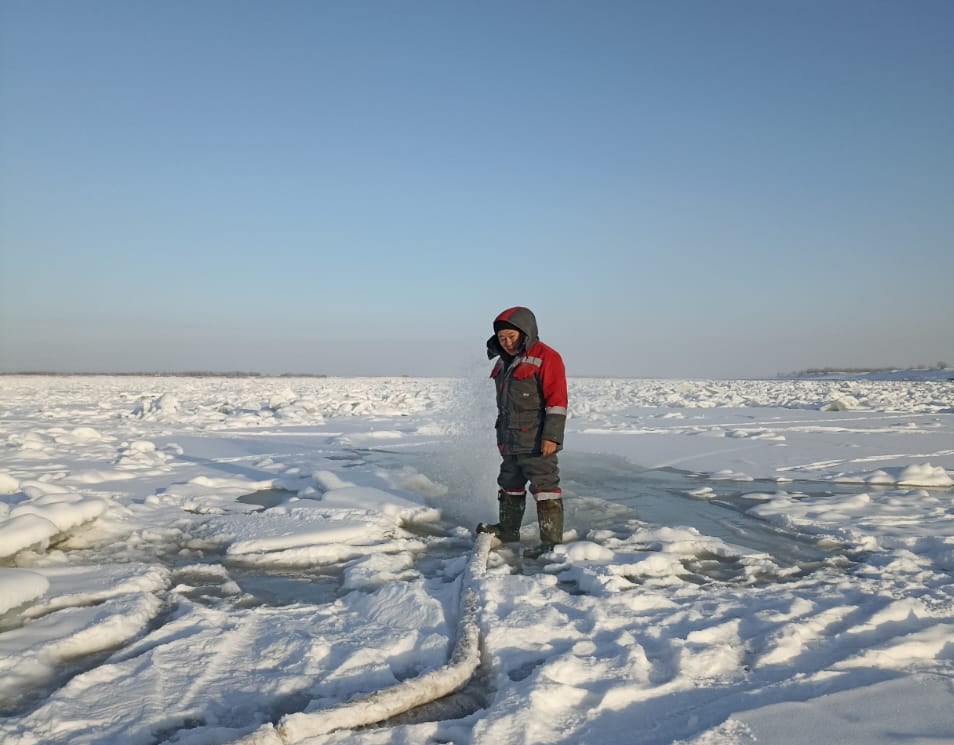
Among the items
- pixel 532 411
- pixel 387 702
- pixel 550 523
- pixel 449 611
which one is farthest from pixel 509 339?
pixel 387 702

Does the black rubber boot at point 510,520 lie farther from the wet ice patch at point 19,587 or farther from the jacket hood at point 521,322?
the wet ice patch at point 19,587

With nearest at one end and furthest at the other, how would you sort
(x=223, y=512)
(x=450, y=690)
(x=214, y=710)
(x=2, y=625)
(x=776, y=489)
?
(x=214, y=710), (x=450, y=690), (x=2, y=625), (x=223, y=512), (x=776, y=489)

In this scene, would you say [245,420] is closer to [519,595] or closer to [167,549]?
[167,549]

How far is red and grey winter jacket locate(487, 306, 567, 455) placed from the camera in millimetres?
4145

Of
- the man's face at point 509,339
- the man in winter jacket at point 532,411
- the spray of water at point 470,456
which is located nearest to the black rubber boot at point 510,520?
the man in winter jacket at point 532,411

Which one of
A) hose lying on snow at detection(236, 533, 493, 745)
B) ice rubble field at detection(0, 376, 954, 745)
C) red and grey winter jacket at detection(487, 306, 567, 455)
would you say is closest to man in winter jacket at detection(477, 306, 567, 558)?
red and grey winter jacket at detection(487, 306, 567, 455)

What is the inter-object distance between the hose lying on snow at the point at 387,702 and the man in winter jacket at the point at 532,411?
1.54 metres

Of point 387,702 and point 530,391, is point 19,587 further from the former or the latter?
point 530,391

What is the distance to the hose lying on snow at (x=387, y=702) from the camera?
1873 mm

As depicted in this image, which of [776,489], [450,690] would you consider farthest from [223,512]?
[776,489]

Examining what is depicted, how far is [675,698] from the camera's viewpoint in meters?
2.19

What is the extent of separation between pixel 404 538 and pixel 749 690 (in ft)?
8.62

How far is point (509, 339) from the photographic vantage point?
13.9ft

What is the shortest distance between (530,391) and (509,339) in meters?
0.37
